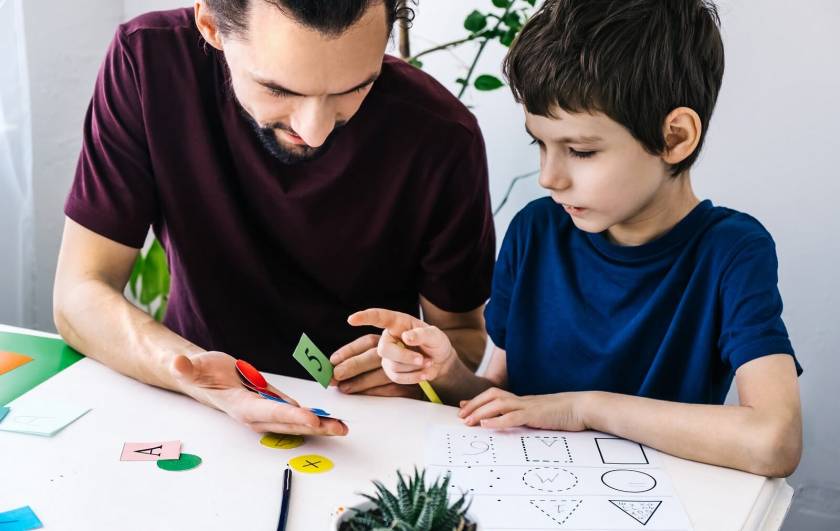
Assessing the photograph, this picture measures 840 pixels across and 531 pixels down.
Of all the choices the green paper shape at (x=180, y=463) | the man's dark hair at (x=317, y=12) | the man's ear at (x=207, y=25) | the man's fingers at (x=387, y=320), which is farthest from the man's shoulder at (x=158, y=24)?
the green paper shape at (x=180, y=463)

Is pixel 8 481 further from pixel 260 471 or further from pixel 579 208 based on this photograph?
pixel 579 208

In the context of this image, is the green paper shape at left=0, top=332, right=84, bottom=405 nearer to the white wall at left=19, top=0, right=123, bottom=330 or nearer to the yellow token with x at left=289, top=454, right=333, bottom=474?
the yellow token with x at left=289, top=454, right=333, bottom=474

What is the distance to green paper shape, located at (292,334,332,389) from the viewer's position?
114 centimetres

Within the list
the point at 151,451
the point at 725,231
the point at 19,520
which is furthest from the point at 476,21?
the point at 19,520

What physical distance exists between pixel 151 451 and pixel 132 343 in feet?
0.83

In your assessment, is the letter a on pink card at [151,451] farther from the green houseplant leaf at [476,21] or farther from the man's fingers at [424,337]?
the green houseplant leaf at [476,21]

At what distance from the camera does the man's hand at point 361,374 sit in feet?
4.07

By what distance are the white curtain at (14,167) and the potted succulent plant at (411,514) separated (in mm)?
1697

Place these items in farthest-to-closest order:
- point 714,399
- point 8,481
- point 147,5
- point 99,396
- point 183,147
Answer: point 147,5, point 183,147, point 714,399, point 99,396, point 8,481

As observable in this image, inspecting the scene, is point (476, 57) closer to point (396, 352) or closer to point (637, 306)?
point (637, 306)

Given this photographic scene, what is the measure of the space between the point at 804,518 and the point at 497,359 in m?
0.95

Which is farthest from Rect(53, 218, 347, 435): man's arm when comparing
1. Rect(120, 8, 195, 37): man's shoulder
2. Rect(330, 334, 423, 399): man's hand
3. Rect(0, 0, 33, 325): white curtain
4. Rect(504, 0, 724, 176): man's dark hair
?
Rect(0, 0, 33, 325): white curtain

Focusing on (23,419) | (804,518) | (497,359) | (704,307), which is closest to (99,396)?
(23,419)

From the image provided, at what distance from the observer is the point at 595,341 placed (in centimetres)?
135
